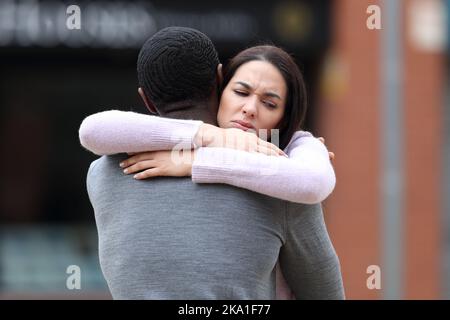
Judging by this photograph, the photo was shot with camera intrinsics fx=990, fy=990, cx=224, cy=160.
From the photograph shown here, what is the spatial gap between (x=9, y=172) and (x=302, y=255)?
37.0ft

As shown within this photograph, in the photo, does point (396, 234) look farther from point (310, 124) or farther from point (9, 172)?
point (9, 172)

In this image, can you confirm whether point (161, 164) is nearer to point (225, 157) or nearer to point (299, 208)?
point (225, 157)

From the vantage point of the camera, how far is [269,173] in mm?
2461

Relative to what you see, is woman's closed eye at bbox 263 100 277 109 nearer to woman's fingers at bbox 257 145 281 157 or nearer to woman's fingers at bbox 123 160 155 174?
woman's fingers at bbox 257 145 281 157

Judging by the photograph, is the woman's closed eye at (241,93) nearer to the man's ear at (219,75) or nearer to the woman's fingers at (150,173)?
the man's ear at (219,75)

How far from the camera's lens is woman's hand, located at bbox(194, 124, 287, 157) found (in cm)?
257

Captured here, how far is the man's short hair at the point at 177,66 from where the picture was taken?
101 inches

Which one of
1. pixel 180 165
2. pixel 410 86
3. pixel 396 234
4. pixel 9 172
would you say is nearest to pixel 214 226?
pixel 180 165

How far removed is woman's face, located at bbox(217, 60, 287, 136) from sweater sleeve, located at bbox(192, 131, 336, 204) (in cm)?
22

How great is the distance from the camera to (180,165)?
2.55 meters

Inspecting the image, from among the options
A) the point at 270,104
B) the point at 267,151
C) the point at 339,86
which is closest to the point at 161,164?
the point at 267,151

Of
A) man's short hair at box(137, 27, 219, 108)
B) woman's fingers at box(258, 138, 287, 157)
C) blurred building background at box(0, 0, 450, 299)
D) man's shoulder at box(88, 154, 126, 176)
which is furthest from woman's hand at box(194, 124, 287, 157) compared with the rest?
blurred building background at box(0, 0, 450, 299)

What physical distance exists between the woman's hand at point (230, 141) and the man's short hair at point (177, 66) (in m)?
0.11

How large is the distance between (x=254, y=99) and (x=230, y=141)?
0.20m
